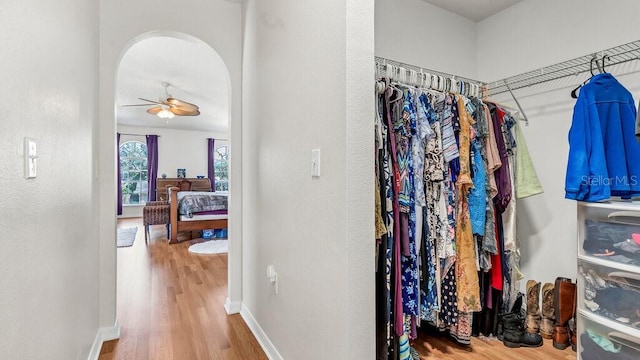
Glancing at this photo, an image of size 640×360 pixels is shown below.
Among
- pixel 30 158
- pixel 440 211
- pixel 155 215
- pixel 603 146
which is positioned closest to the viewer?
pixel 30 158

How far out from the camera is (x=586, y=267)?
167 cm

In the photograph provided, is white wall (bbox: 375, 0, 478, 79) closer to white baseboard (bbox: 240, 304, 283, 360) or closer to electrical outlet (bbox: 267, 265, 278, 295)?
electrical outlet (bbox: 267, 265, 278, 295)

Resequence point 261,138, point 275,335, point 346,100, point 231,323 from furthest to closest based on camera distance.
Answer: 1. point 231,323
2. point 261,138
3. point 275,335
4. point 346,100

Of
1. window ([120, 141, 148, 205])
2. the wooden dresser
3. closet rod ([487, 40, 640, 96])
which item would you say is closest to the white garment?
closet rod ([487, 40, 640, 96])

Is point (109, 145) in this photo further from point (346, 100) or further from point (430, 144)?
point (430, 144)

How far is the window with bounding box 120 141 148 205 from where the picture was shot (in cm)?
823

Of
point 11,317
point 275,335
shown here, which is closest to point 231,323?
point 275,335

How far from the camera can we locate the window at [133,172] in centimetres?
823

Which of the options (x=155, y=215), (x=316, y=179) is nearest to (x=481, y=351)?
(x=316, y=179)

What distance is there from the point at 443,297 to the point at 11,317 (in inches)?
77.6

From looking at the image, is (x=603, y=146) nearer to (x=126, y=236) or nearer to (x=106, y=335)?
(x=106, y=335)

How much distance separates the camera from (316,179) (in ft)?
4.58

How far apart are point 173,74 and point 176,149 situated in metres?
4.84

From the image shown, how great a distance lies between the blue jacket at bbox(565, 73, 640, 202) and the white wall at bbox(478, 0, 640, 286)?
479 mm
